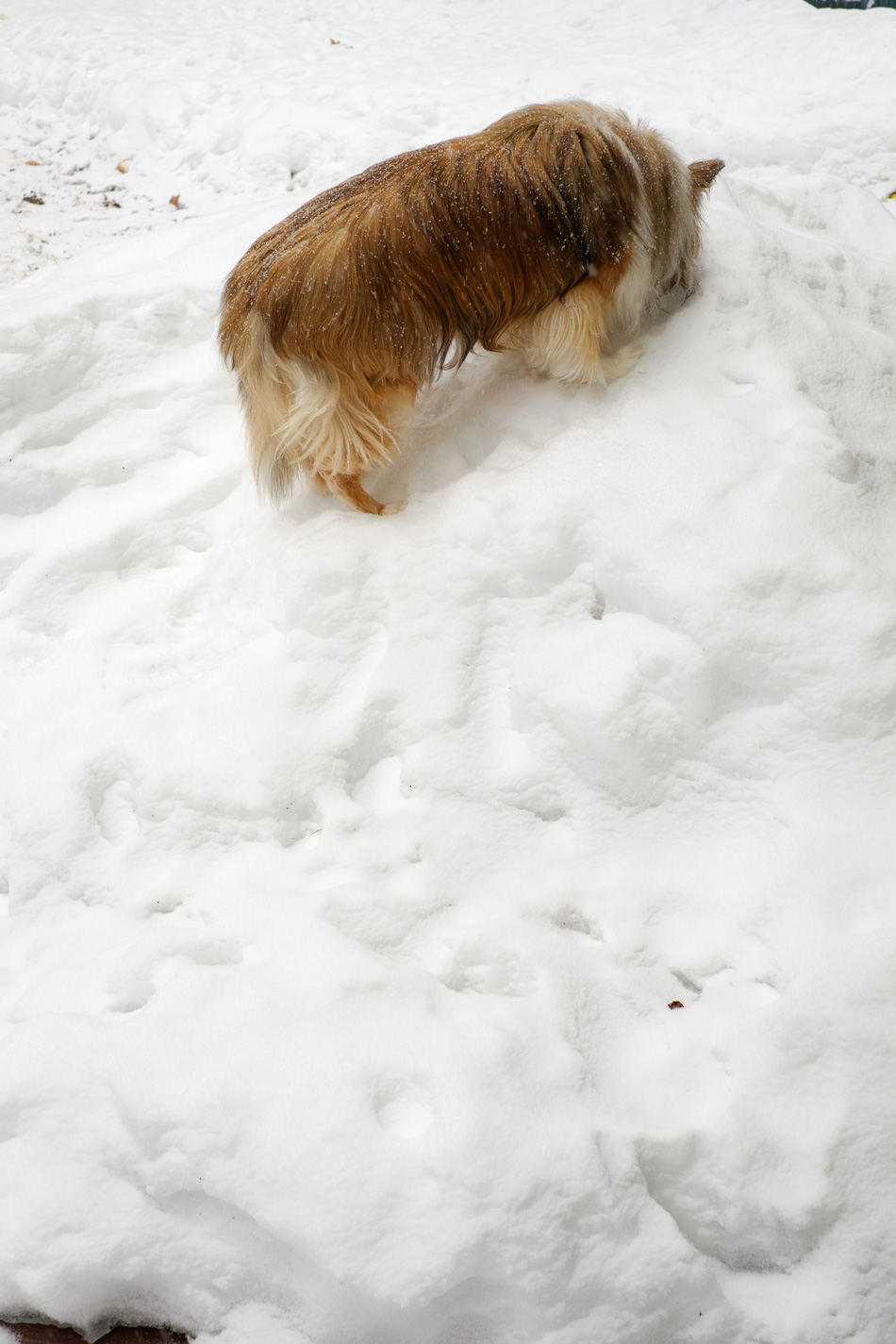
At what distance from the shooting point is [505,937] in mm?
1553

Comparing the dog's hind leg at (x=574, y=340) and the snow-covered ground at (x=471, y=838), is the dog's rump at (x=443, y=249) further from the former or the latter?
the snow-covered ground at (x=471, y=838)

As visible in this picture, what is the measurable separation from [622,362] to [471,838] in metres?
1.24

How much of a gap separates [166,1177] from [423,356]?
1.63m

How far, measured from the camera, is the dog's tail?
6.26 ft

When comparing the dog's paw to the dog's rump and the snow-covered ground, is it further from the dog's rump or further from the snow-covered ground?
the dog's rump

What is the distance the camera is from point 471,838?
167 cm

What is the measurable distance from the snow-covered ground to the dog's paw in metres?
0.05

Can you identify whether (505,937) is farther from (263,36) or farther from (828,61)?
(263,36)

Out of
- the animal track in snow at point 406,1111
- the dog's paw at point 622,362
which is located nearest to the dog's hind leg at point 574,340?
the dog's paw at point 622,362

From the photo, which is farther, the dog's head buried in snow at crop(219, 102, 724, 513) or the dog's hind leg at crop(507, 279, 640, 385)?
the dog's hind leg at crop(507, 279, 640, 385)

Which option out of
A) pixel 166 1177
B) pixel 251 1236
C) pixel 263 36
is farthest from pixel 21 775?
pixel 263 36

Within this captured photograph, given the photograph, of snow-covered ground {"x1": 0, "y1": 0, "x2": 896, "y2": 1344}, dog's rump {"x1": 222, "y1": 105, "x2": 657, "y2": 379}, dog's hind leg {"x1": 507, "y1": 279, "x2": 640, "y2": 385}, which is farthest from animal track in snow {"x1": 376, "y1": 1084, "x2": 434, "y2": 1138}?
dog's hind leg {"x1": 507, "y1": 279, "x2": 640, "y2": 385}

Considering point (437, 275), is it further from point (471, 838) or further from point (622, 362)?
point (471, 838)

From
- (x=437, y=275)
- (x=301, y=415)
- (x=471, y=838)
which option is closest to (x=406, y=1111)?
(x=471, y=838)
